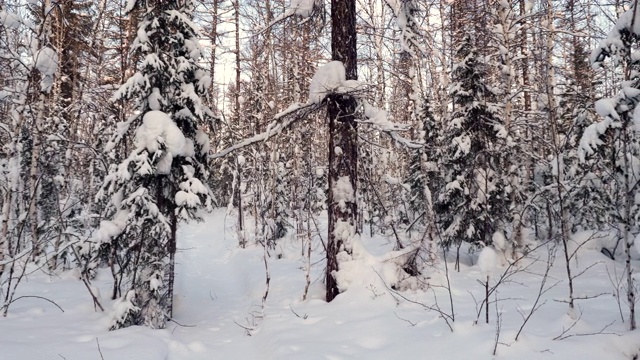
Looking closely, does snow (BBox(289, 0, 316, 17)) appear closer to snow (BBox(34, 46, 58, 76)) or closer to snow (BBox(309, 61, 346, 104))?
snow (BBox(309, 61, 346, 104))

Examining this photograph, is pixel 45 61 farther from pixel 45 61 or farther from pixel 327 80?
pixel 327 80

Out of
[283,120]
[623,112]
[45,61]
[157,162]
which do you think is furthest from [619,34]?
[45,61]

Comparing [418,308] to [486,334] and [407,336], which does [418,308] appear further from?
[486,334]

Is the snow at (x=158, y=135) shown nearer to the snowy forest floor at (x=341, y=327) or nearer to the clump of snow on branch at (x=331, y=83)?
the clump of snow on branch at (x=331, y=83)

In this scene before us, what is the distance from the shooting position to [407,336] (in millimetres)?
4793

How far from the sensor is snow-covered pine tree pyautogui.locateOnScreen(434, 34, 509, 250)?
12.1 metres

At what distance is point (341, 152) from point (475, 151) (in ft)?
24.2

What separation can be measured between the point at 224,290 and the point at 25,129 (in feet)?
33.4

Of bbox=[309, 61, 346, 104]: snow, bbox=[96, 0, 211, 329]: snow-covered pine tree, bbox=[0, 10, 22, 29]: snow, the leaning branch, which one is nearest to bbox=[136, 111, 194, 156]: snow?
bbox=[96, 0, 211, 329]: snow-covered pine tree

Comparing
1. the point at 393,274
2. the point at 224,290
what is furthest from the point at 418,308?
the point at 224,290

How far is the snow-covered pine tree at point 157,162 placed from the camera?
725cm

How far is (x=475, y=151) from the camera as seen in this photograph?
41.4 feet

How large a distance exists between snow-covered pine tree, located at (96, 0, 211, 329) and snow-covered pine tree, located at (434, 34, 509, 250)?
815cm

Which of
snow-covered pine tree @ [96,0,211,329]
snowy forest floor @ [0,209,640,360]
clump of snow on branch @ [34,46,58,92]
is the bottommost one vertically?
snowy forest floor @ [0,209,640,360]
